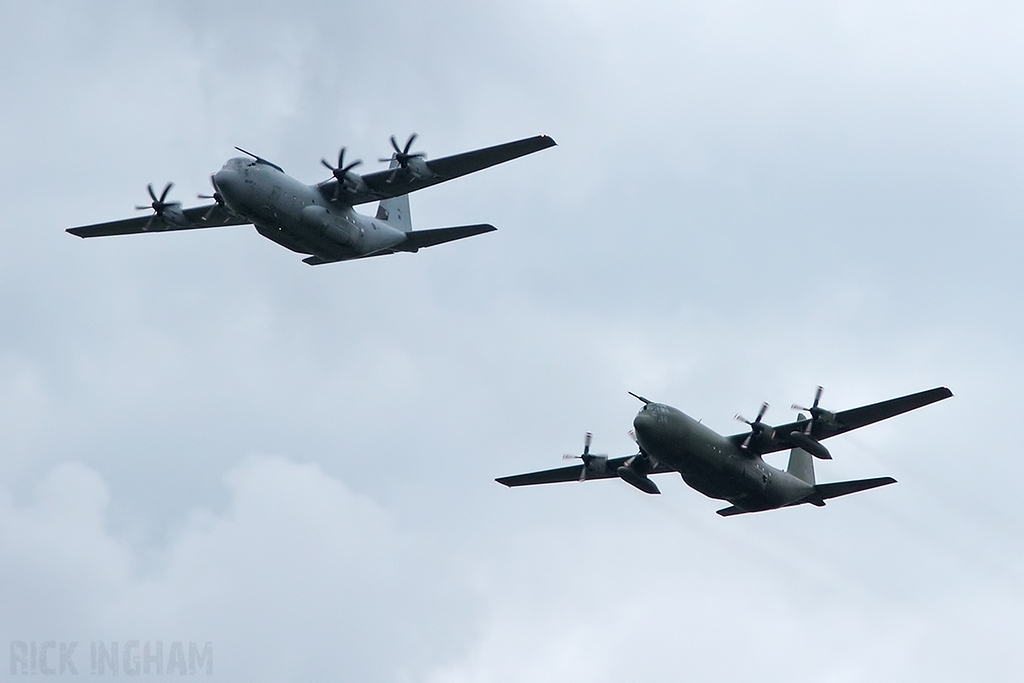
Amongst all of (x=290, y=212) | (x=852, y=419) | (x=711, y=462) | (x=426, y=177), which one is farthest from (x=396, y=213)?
(x=852, y=419)

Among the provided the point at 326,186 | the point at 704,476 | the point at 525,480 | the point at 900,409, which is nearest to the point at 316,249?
the point at 326,186

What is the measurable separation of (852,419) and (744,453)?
198 inches

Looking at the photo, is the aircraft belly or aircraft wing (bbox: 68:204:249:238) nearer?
the aircraft belly

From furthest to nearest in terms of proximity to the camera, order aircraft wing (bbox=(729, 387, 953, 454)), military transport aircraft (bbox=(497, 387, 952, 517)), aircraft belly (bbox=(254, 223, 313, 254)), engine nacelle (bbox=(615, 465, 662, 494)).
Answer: engine nacelle (bbox=(615, 465, 662, 494)), aircraft belly (bbox=(254, 223, 313, 254)), military transport aircraft (bbox=(497, 387, 952, 517)), aircraft wing (bbox=(729, 387, 953, 454))

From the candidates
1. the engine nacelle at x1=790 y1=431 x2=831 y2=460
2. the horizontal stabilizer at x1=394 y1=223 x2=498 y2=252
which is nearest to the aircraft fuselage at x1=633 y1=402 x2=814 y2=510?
the engine nacelle at x1=790 y1=431 x2=831 y2=460

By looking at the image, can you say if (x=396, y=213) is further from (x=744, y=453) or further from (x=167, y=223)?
(x=744, y=453)

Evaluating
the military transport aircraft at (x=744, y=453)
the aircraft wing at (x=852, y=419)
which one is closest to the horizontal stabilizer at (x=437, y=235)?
the military transport aircraft at (x=744, y=453)

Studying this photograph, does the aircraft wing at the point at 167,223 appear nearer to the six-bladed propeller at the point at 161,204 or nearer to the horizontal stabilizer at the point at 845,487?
the six-bladed propeller at the point at 161,204

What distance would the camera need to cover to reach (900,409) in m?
60.4

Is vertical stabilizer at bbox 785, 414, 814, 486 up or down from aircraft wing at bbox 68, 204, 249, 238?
down

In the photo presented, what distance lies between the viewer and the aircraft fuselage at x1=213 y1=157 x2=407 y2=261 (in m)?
63.9

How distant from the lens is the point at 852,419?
62.3 m

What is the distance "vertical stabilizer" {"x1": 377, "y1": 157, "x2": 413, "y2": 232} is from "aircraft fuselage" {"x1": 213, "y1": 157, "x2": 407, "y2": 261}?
5658 mm

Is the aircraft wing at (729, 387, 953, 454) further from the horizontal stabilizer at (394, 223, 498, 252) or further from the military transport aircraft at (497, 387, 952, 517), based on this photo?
the horizontal stabilizer at (394, 223, 498, 252)
